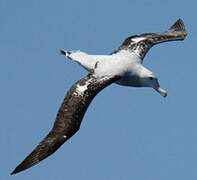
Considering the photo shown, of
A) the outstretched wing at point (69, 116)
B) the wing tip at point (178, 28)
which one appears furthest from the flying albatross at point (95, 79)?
the wing tip at point (178, 28)

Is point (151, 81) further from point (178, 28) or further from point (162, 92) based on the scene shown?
point (178, 28)

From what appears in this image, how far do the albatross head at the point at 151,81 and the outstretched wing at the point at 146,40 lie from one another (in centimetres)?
137

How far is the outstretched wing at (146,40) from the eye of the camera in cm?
2242

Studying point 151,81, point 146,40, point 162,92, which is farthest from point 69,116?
point 146,40

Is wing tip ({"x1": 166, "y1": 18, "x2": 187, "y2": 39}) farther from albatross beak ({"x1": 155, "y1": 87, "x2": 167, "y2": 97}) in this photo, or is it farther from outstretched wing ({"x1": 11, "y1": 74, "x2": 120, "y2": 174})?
outstretched wing ({"x1": 11, "y1": 74, "x2": 120, "y2": 174})

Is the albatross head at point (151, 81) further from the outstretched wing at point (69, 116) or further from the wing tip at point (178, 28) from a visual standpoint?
the wing tip at point (178, 28)

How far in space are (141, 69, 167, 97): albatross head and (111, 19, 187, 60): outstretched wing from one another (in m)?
1.37

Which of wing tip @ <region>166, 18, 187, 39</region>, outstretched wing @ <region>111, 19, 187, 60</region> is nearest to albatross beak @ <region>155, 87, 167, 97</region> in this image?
outstretched wing @ <region>111, 19, 187, 60</region>

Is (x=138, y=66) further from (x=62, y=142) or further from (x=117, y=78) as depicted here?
(x=62, y=142)

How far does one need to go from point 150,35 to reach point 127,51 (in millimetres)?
1828

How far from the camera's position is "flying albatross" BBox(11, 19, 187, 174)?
1836 centimetres

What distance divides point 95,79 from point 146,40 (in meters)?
3.78

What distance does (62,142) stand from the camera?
1844cm

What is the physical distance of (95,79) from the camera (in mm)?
20250
